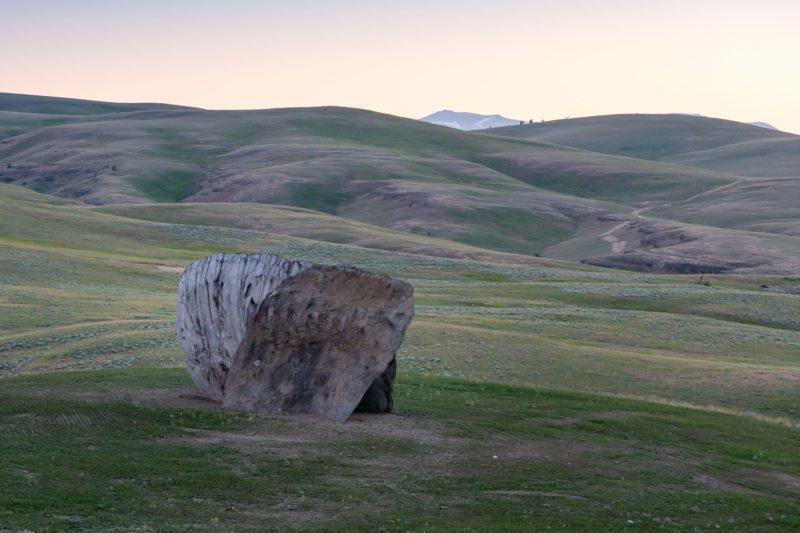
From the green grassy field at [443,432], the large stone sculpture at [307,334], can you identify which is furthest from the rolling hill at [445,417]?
the large stone sculpture at [307,334]

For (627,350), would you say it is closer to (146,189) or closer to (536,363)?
(536,363)

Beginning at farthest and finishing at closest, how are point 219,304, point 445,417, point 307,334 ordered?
point 219,304, point 445,417, point 307,334

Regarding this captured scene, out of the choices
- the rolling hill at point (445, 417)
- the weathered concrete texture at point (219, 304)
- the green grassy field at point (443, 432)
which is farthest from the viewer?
the weathered concrete texture at point (219, 304)

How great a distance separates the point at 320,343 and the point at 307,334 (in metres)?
0.45

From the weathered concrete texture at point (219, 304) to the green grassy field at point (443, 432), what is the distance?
47.1 inches

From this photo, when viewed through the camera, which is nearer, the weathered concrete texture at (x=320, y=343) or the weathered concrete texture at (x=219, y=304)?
the weathered concrete texture at (x=320, y=343)

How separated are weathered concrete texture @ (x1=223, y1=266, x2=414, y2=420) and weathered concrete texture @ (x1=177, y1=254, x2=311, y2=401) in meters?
0.65

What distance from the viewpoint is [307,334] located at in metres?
29.6

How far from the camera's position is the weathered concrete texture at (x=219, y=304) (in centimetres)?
3055

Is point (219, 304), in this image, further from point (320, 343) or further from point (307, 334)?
point (320, 343)

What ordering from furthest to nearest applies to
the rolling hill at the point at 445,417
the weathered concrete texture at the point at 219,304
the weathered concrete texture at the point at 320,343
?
the weathered concrete texture at the point at 219,304
the weathered concrete texture at the point at 320,343
the rolling hill at the point at 445,417

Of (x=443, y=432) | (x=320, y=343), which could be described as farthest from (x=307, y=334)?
(x=443, y=432)

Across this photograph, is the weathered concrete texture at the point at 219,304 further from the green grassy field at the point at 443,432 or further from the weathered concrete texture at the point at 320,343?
the green grassy field at the point at 443,432

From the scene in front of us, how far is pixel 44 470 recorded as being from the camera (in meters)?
22.1
